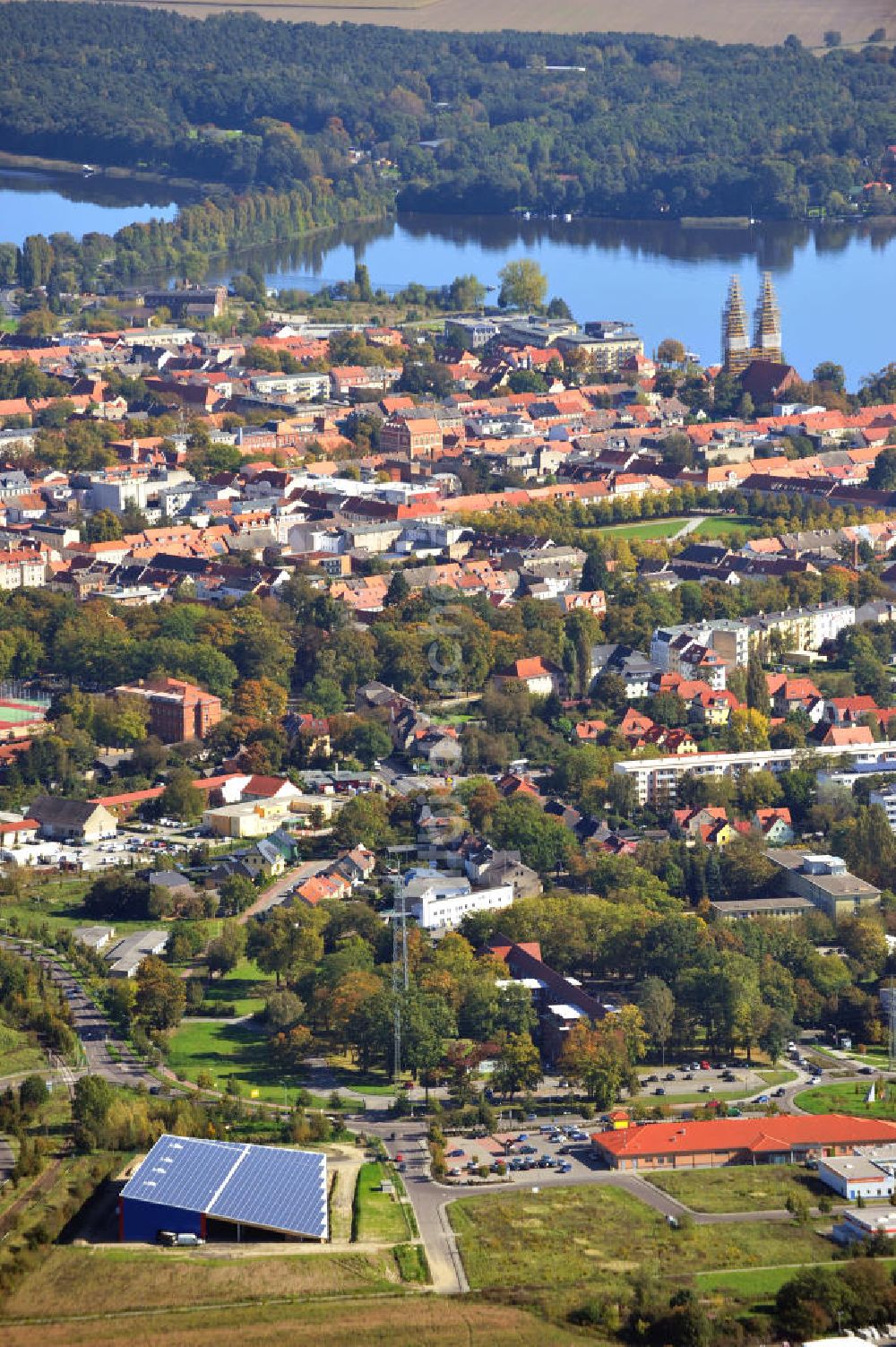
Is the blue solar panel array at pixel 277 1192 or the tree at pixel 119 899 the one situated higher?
the blue solar panel array at pixel 277 1192

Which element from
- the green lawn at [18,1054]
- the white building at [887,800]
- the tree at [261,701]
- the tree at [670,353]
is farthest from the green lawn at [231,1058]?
the tree at [670,353]

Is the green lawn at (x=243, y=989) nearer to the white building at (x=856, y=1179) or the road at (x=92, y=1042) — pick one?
the road at (x=92, y=1042)

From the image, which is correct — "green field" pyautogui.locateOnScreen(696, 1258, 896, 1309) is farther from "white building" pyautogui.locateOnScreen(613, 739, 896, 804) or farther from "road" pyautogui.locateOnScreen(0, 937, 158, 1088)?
"white building" pyautogui.locateOnScreen(613, 739, 896, 804)

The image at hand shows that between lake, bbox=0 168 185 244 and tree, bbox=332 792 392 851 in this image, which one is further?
lake, bbox=0 168 185 244

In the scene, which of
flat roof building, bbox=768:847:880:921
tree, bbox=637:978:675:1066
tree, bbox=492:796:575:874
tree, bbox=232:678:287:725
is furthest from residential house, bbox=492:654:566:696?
tree, bbox=637:978:675:1066

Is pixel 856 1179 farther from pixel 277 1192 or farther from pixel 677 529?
pixel 677 529

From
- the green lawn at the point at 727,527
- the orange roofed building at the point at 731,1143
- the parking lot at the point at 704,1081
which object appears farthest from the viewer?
the green lawn at the point at 727,527
